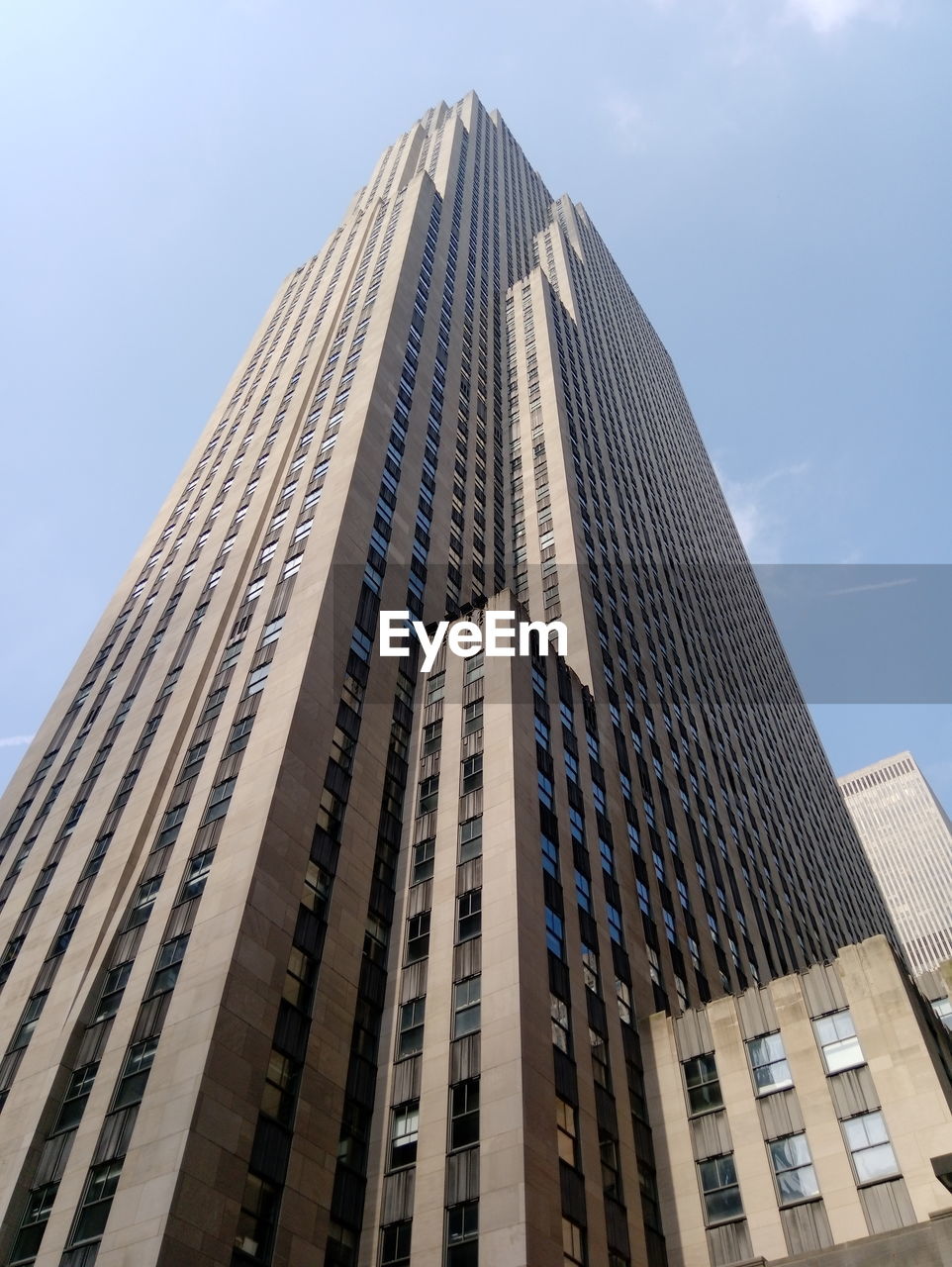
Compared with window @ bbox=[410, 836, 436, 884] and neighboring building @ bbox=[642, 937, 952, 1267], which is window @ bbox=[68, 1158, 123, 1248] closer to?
window @ bbox=[410, 836, 436, 884]

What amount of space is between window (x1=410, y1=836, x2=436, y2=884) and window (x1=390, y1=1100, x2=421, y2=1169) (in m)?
9.44

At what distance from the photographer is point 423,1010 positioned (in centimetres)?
3659

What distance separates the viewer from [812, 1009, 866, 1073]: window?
34.9 metres

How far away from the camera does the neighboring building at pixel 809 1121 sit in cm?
3131

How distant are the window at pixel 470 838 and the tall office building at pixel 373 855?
18 centimetres

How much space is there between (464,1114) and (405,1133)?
246 centimetres

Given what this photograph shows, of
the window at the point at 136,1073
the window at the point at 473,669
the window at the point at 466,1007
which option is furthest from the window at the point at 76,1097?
the window at the point at 473,669

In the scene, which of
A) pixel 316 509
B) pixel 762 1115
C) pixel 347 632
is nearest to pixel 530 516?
pixel 316 509

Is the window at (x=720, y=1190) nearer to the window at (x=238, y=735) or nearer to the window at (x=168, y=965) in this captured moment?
the window at (x=168, y=965)

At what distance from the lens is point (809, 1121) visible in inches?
1350

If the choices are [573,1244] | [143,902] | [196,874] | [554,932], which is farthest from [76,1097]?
[554,932]

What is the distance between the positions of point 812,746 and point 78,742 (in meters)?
85.9

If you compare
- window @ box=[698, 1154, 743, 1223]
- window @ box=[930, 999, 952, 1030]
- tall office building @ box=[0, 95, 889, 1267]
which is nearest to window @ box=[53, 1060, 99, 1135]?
tall office building @ box=[0, 95, 889, 1267]

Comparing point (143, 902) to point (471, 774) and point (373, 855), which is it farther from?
point (471, 774)
